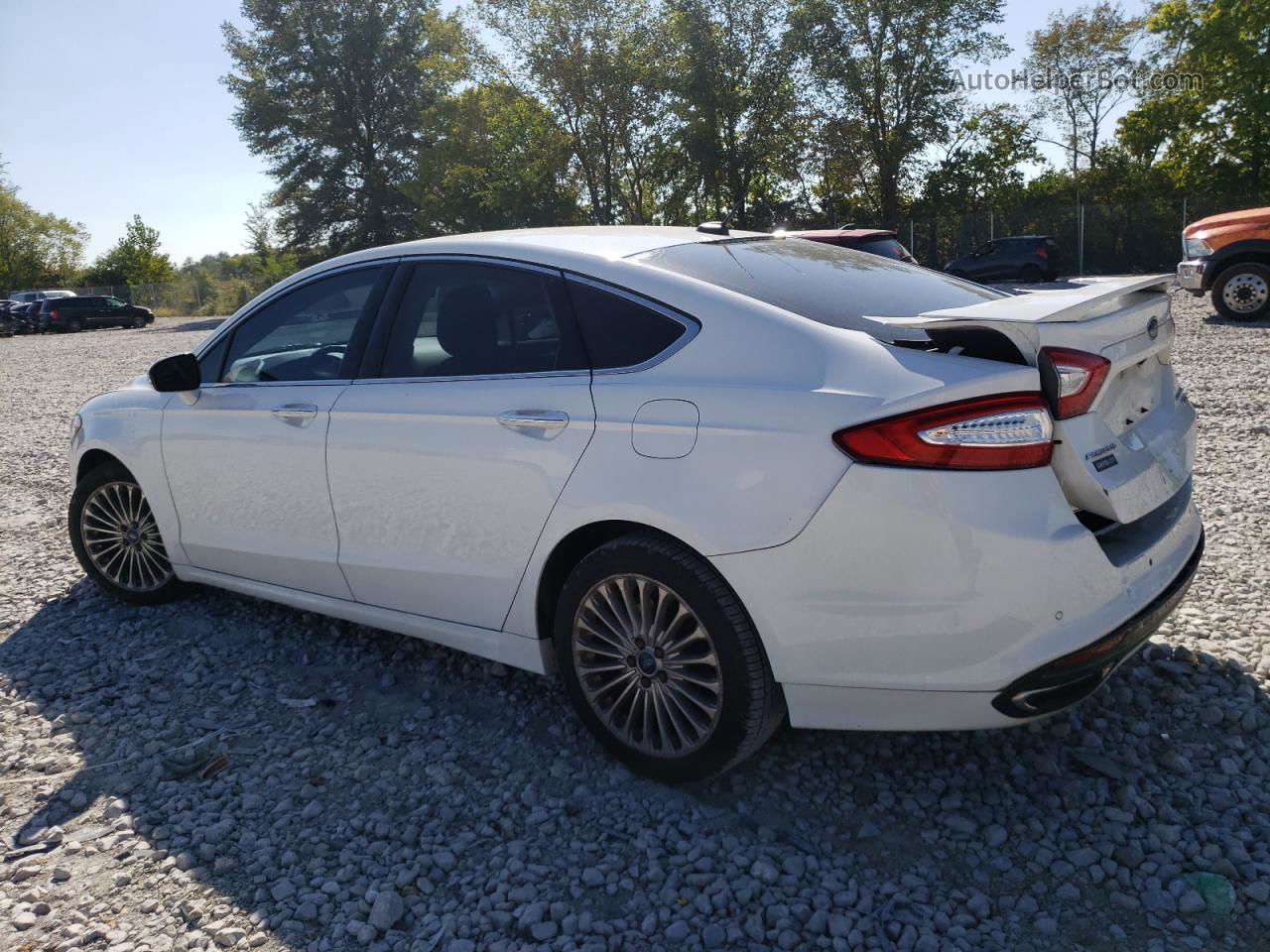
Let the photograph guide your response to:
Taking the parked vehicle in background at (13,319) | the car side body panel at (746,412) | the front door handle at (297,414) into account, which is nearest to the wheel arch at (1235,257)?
the car side body panel at (746,412)

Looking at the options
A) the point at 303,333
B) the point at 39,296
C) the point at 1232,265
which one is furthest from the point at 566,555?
the point at 39,296

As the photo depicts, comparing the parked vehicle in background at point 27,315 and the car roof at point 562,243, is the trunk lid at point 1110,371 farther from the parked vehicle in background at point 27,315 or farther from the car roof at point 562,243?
the parked vehicle in background at point 27,315

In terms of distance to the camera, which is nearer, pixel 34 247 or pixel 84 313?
pixel 84 313

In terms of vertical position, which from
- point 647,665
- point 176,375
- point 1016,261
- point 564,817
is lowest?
point 564,817

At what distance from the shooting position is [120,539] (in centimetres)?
487

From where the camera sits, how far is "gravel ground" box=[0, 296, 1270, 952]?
8.19ft

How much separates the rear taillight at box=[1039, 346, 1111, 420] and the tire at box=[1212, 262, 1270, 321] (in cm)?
1263

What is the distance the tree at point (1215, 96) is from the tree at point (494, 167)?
22513 mm

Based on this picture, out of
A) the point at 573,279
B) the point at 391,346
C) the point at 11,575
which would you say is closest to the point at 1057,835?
the point at 573,279

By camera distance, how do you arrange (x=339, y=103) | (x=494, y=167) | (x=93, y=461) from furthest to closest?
(x=339, y=103)
(x=494, y=167)
(x=93, y=461)

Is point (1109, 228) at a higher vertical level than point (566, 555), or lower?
higher

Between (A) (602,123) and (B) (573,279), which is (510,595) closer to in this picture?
(B) (573,279)

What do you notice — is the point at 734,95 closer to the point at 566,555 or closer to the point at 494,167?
the point at 494,167

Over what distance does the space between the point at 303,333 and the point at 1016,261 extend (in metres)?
27.0
